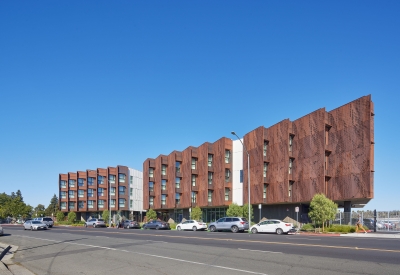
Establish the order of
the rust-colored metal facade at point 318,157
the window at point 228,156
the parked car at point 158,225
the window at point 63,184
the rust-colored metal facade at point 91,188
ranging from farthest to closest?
1. the window at point 63,184
2. the rust-colored metal facade at point 91,188
3. the window at point 228,156
4. the parked car at point 158,225
5. the rust-colored metal facade at point 318,157

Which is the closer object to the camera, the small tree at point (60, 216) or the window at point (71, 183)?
the small tree at point (60, 216)

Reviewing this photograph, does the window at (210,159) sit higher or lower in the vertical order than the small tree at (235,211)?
higher

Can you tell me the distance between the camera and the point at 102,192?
101875mm

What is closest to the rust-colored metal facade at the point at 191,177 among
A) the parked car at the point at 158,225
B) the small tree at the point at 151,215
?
the small tree at the point at 151,215

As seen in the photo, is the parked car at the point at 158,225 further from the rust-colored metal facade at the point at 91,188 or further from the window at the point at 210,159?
the rust-colored metal facade at the point at 91,188

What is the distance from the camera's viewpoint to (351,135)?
43281 millimetres

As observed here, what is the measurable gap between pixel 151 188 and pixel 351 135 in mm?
47281

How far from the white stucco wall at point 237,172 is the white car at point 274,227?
830 inches

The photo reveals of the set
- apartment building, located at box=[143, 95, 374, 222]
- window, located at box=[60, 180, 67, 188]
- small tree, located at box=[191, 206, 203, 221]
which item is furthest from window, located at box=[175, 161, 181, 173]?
window, located at box=[60, 180, 67, 188]

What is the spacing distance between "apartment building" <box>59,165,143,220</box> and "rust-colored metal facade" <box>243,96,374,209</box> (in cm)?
5212

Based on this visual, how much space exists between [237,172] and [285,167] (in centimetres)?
1272

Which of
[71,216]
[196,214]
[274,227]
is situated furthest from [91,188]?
[274,227]

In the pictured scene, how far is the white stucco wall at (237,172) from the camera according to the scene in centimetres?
6116

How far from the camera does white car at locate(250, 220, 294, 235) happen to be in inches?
1479
